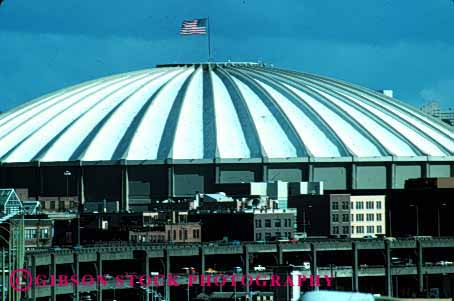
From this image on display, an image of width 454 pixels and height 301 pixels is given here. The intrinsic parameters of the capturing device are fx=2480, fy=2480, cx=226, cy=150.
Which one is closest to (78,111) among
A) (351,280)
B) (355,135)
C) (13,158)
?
(13,158)

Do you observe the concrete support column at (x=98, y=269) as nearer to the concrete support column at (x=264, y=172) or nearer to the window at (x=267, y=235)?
the window at (x=267, y=235)

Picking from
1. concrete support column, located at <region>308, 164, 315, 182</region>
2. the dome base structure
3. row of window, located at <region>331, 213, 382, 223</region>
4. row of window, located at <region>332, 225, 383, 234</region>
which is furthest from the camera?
concrete support column, located at <region>308, 164, 315, 182</region>

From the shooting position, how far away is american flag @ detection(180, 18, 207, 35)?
508 ft

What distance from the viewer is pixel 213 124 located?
160875 millimetres

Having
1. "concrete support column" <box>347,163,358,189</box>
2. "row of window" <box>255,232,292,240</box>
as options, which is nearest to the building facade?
"concrete support column" <box>347,163,358,189</box>

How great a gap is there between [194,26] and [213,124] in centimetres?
798

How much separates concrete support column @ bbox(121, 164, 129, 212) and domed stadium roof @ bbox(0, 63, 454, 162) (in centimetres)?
92

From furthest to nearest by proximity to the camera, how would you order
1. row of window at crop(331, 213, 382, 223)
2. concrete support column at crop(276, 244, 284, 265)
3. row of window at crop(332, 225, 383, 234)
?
row of window at crop(332, 225, 383, 234)
row of window at crop(331, 213, 382, 223)
concrete support column at crop(276, 244, 284, 265)

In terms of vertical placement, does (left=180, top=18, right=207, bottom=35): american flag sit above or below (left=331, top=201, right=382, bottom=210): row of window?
above

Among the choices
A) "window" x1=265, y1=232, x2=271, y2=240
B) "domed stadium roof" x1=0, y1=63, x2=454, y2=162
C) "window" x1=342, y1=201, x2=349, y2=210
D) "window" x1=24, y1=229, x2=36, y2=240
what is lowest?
"window" x1=265, y1=232, x2=271, y2=240

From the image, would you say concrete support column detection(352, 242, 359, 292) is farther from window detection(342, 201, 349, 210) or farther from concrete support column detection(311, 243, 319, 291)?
window detection(342, 201, 349, 210)

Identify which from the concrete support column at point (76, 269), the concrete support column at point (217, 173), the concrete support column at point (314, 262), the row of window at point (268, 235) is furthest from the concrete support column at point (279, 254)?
the concrete support column at point (217, 173)

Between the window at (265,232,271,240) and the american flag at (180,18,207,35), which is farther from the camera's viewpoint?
the american flag at (180,18,207,35)

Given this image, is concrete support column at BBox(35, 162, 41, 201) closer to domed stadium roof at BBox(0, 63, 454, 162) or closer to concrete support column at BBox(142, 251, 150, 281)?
domed stadium roof at BBox(0, 63, 454, 162)
